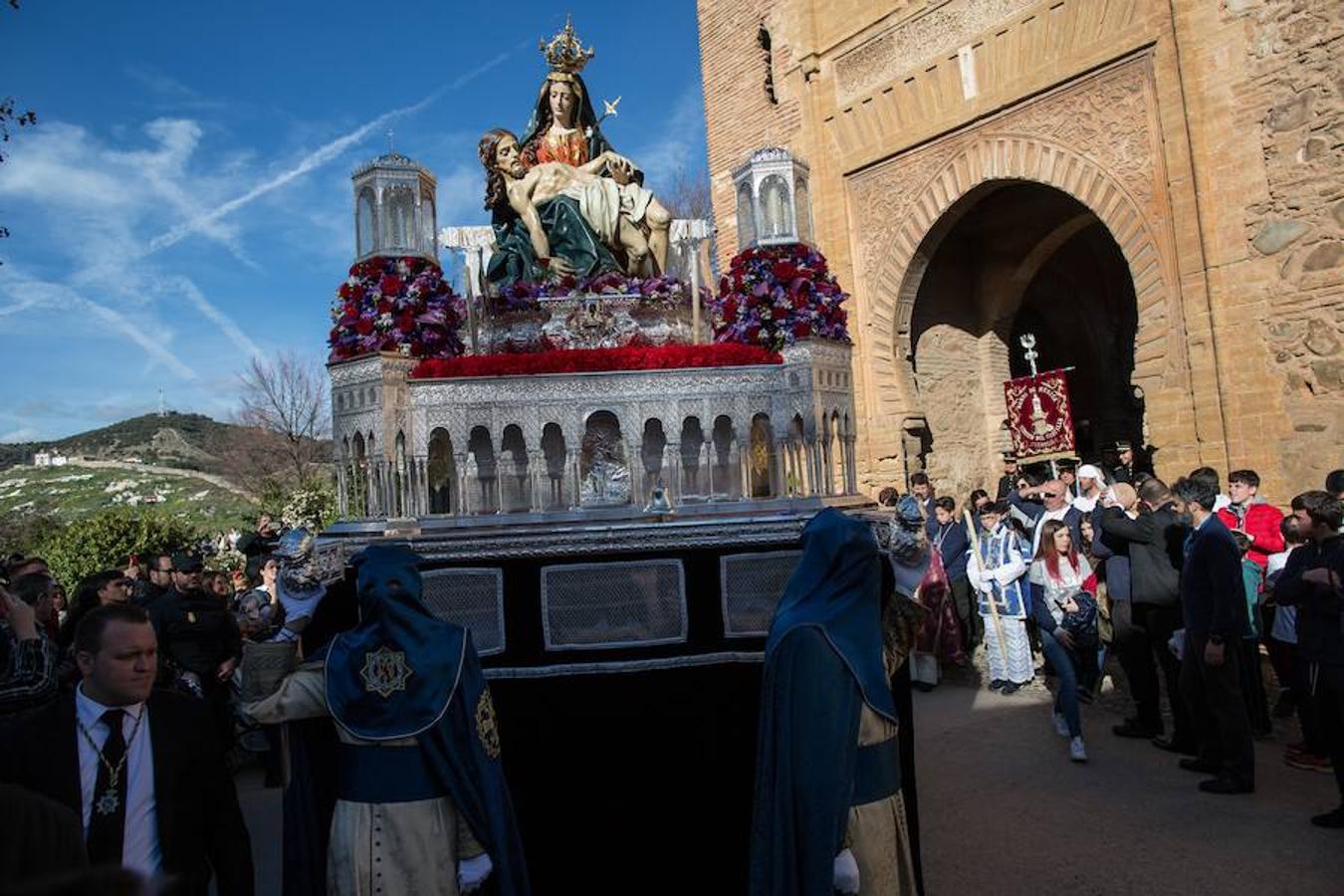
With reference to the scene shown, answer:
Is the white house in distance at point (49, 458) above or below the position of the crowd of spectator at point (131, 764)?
above

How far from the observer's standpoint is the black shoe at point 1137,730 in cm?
626

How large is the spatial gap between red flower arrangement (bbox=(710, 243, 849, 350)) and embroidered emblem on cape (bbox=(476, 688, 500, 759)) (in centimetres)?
297

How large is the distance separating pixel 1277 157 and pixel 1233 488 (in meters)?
4.14

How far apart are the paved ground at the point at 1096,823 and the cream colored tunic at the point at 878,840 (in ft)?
5.03

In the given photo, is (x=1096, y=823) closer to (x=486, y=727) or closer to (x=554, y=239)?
(x=486, y=727)

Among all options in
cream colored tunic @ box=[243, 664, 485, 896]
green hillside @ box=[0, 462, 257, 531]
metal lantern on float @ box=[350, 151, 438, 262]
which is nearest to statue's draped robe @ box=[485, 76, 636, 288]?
metal lantern on float @ box=[350, 151, 438, 262]

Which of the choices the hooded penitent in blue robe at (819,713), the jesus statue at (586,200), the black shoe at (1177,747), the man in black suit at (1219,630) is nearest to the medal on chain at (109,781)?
the hooded penitent in blue robe at (819,713)

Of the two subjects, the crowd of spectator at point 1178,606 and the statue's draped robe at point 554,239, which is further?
the statue's draped robe at point 554,239

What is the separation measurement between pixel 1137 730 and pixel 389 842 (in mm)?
5671

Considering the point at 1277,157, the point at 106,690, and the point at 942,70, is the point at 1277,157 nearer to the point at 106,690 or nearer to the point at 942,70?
the point at 942,70

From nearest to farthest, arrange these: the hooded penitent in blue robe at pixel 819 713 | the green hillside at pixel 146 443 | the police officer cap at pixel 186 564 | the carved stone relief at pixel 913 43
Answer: the hooded penitent in blue robe at pixel 819 713 → the police officer cap at pixel 186 564 → the carved stone relief at pixel 913 43 → the green hillside at pixel 146 443

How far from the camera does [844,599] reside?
106 inches

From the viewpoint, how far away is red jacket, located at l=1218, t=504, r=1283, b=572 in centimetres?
673

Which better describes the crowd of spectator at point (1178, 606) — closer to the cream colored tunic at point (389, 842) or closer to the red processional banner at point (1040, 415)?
the cream colored tunic at point (389, 842)
